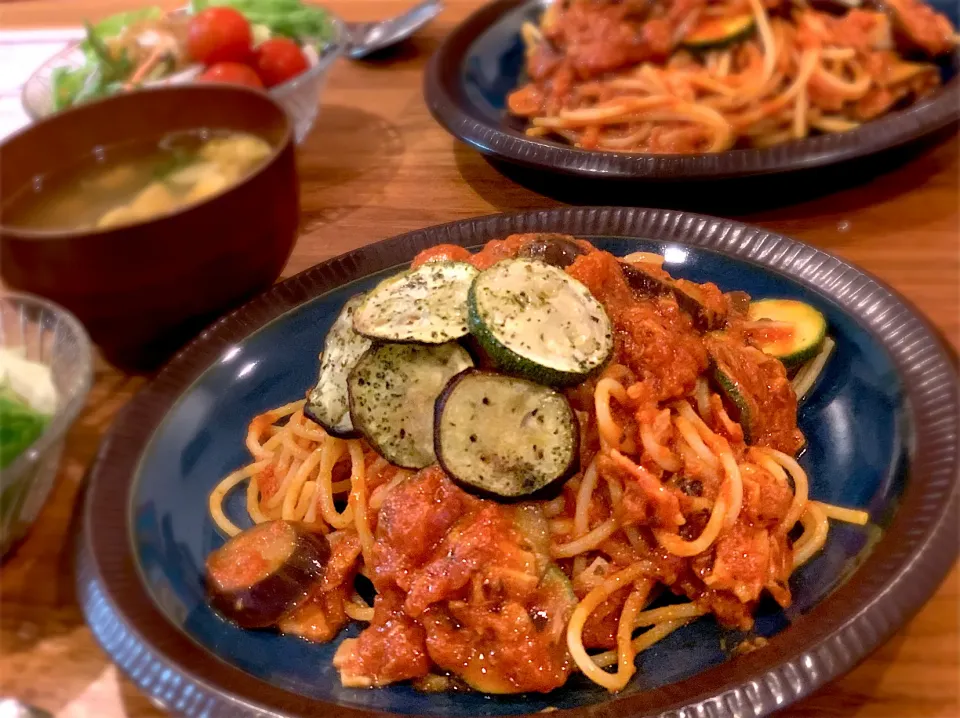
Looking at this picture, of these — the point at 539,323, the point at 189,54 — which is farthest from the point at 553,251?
the point at 189,54

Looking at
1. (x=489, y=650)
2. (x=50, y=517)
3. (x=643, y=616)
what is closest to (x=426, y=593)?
(x=489, y=650)

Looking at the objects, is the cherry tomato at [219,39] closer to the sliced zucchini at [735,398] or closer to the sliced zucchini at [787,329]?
the sliced zucchini at [787,329]

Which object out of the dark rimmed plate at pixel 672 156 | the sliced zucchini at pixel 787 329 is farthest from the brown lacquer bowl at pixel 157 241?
the sliced zucchini at pixel 787 329

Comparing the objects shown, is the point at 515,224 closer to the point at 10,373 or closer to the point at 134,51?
the point at 10,373

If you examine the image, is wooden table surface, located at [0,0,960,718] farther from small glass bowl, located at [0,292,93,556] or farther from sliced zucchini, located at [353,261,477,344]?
sliced zucchini, located at [353,261,477,344]

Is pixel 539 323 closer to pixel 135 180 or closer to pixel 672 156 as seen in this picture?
pixel 672 156
